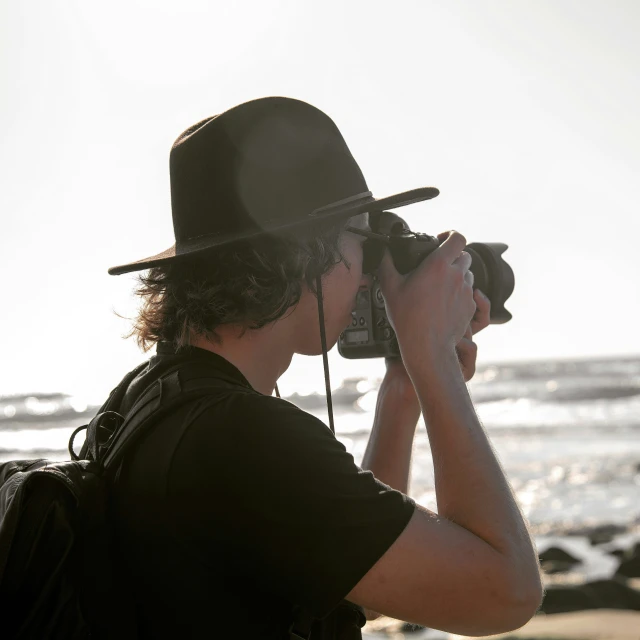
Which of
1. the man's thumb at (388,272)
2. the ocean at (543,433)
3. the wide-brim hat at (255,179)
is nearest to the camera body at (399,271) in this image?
the man's thumb at (388,272)

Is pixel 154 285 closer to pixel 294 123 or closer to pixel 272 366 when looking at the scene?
pixel 272 366

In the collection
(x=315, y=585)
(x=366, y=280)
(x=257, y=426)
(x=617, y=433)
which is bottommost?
(x=617, y=433)

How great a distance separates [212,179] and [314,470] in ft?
2.10

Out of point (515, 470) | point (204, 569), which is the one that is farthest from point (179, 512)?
point (515, 470)

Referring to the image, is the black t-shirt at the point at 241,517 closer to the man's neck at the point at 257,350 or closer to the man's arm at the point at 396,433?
the man's neck at the point at 257,350

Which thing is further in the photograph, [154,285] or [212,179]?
[154,285]

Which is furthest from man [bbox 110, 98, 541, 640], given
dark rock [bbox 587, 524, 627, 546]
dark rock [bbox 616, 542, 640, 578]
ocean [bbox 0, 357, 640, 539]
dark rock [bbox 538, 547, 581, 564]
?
dark rock [bbox 587, 524, 627, 546]

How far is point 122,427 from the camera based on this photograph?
135cm

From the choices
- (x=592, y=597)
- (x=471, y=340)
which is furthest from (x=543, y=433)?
(x=471, y=340)

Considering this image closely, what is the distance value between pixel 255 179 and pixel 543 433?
17518 mm

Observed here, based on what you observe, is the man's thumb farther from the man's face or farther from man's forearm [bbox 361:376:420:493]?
man's forearm [bbox 361:376:420:493]

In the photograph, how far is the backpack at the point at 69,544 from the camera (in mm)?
1173

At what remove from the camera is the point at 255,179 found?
5.10 feet

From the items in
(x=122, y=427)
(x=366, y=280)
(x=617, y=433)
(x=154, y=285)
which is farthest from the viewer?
(x=617, y=433)
